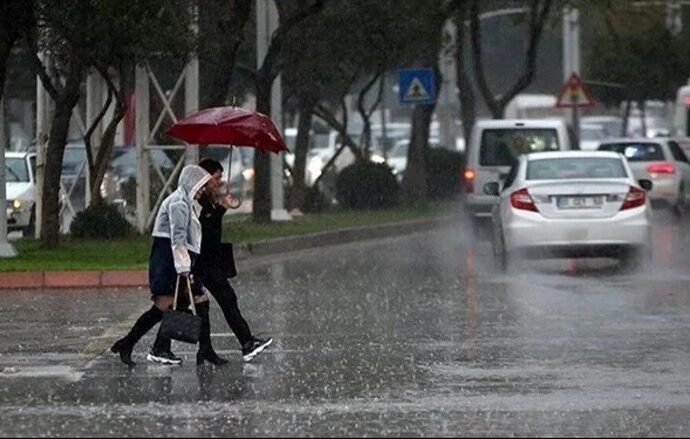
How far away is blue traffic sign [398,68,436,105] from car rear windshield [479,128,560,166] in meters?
5.38

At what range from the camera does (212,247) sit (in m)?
14.5

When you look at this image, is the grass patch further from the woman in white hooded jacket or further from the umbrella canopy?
the woman in white hooded jacket

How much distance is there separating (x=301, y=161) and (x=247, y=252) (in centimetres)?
1041

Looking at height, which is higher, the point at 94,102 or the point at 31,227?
the point at 94,102

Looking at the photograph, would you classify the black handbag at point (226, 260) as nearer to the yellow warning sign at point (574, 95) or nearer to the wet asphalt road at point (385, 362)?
the wet asphalt road at point (385, 362)

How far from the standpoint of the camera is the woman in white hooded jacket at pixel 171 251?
45.3ft

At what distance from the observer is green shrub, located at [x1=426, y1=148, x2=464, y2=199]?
4469cm

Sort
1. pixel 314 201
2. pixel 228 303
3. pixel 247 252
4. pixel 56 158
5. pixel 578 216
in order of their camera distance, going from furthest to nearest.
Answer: pixel 314 201 → pixel 247 252 → pixel 56 158 → pixel 578 216 → pixel 228 303

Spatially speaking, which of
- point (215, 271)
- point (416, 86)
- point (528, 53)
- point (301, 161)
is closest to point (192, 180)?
point (215, 271)

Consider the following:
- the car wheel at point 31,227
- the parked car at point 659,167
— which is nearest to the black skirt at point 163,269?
the car wheel at point 31,227

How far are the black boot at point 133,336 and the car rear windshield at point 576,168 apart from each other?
9.75 meters

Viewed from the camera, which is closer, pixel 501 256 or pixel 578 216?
pixel 578 216

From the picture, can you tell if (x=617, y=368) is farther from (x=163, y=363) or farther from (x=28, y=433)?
(x=28, y=433)

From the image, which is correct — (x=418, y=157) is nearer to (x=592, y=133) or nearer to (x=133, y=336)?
(x=133, y=336)
